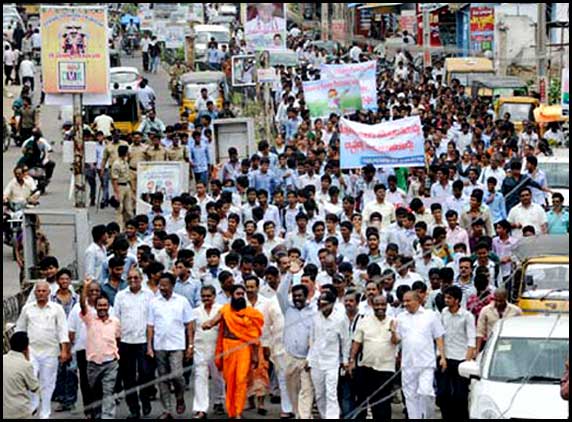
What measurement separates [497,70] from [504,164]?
24541 millimetres

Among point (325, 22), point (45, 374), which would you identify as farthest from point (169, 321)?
point (325, 22)

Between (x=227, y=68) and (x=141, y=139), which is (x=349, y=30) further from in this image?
(x=141, y=139)

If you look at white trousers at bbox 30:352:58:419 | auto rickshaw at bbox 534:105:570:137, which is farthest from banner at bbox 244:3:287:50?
white trousers at bbox 30:352:58:419

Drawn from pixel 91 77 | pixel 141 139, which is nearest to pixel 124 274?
pixel 91 77

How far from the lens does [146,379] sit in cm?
1538

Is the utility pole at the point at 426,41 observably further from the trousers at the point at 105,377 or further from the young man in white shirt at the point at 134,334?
the trousers at the point at 105,377

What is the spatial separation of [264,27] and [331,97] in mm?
6284

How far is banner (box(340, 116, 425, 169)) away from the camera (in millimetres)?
21984

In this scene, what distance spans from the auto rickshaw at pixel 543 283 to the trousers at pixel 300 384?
206cm

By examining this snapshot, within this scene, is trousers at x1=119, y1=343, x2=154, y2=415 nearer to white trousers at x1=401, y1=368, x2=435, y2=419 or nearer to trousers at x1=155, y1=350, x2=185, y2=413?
trousers at x1=155, y1=350, x2=185, y2=413

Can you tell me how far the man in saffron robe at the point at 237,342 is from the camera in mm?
14891

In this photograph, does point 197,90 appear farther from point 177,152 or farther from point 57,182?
point 177,152

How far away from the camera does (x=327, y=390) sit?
1464cm

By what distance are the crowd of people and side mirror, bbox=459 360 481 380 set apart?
0.95m
